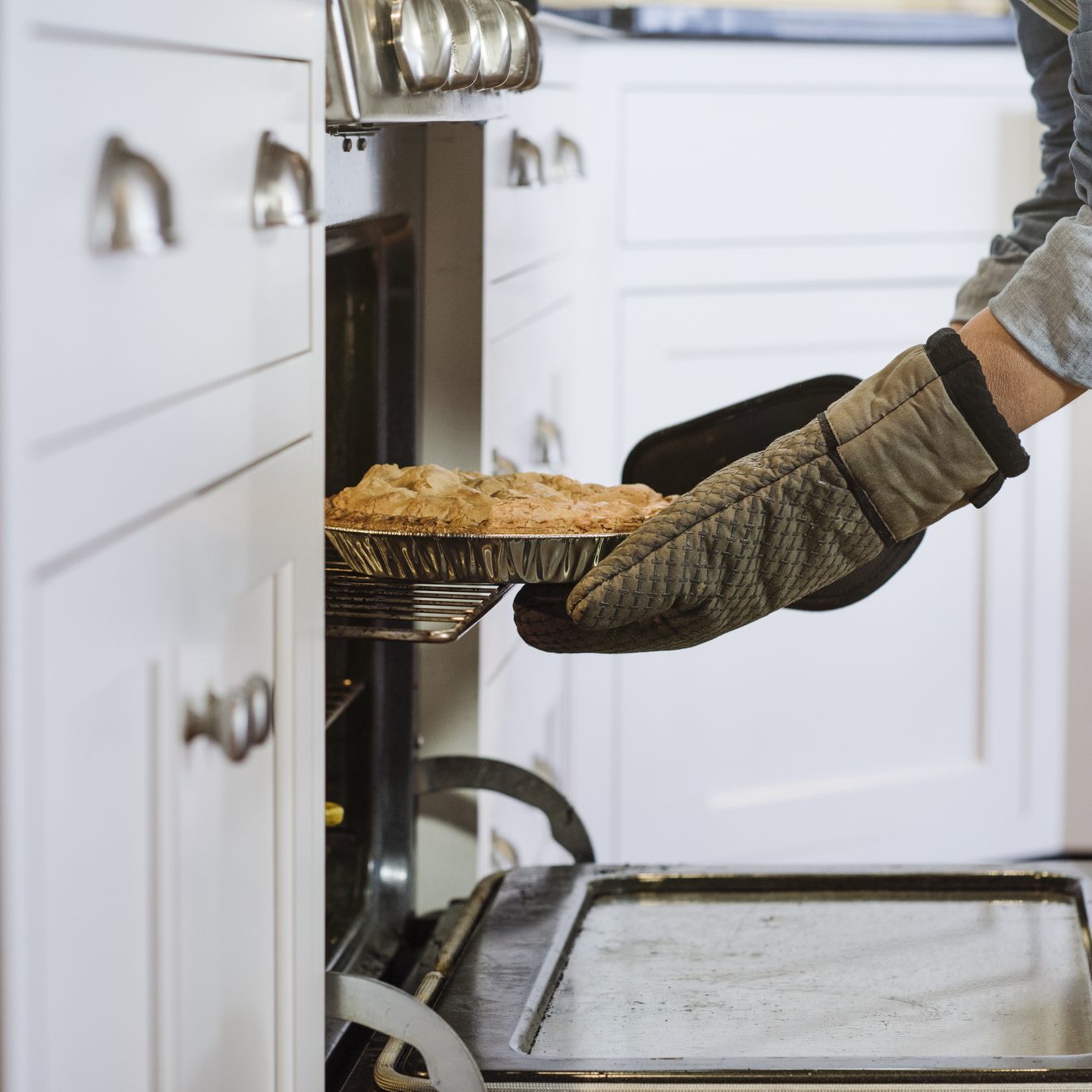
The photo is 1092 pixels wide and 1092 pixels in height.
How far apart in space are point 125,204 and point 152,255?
25mm

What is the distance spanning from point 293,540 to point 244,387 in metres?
0.09

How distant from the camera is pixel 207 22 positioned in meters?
0.52

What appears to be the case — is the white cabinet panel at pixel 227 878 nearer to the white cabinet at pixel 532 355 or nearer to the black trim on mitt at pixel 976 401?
the black trim on mitt at pixel 976 401

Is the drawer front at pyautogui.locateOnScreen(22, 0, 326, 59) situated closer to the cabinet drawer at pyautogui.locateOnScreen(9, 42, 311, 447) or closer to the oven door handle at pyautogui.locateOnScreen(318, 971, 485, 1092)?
the cabinet drawer at pyautogui.locateOnScreen(9, 42, 311, 447)

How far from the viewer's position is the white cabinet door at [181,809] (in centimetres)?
44

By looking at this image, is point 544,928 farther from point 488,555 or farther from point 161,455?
point 161,455

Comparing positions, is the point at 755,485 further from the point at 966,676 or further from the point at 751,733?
the point at 966,676

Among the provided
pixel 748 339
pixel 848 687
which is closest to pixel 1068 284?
pixel 748 339

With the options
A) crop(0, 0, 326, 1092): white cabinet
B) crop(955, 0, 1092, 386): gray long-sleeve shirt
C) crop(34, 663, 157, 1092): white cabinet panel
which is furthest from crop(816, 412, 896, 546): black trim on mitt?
crop(34, 663, 157, 1092): white cabinet panel

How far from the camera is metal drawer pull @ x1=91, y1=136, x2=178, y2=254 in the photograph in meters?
0.44

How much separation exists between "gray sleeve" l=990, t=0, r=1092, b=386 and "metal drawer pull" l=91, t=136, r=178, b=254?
449mm

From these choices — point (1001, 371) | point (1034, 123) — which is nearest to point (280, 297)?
point (1001, 371)

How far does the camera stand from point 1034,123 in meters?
1.76

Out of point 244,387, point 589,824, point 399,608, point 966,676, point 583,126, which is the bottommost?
point 589,824
